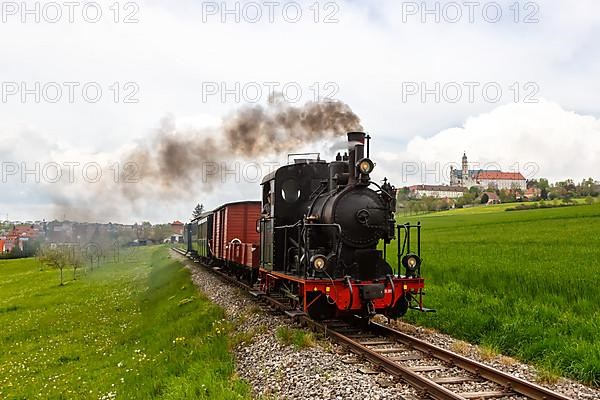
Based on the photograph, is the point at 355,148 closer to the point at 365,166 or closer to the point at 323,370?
the point at 365,166

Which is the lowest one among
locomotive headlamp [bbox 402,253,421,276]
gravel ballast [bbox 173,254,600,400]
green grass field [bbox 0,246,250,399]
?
green grass field [bbox 0,246,250,399]

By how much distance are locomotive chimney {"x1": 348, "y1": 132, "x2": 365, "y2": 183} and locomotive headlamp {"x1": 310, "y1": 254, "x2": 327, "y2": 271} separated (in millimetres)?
1749

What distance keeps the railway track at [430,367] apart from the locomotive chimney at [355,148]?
304cm

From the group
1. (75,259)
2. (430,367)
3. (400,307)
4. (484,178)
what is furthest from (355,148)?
(484,178)

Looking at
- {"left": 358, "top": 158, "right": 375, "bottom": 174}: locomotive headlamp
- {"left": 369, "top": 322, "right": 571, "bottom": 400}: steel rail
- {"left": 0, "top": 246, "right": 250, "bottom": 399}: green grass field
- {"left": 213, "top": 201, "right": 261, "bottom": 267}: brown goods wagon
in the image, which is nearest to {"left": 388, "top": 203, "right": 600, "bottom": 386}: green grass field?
{"left": 369, "top": 322, "right": 571, "bottom": 400}: steel rail

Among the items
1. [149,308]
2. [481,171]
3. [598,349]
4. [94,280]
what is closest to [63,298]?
[94,280]

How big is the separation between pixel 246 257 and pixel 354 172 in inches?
311

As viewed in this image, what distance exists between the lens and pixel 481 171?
472ft

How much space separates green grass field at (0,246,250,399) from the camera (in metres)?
8.95

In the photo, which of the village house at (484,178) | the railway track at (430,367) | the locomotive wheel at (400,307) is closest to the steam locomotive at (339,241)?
the locomotive wheel at (400,307)

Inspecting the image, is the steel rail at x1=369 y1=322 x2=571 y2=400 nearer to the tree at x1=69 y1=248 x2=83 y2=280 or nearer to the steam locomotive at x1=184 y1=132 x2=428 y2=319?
the steam locomotive at x1=184 y1=132 x2=428 y2=319

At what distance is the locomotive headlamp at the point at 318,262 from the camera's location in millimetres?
10148

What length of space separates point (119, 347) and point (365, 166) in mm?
8751

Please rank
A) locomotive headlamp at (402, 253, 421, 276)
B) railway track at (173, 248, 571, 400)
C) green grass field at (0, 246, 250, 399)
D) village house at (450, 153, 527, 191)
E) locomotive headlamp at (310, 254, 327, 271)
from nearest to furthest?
railway track at (173, 248, 571, 400), green grass field at (0, 246, 250, 399), locomotive headlamp at (310, 254, 327, 271), locomotive headlamp at (402, 253, 421, 276), village house at (450, 153, 527, 191)
